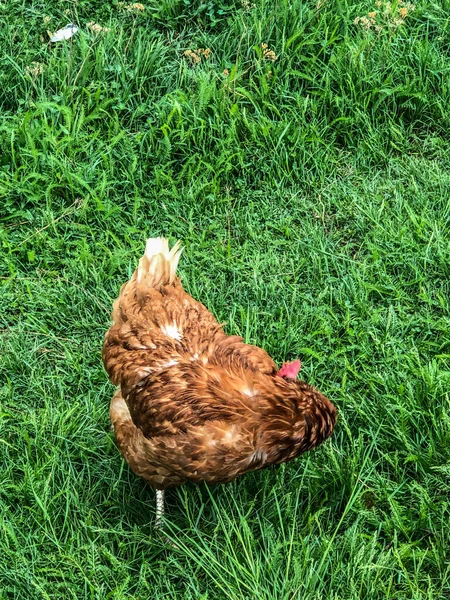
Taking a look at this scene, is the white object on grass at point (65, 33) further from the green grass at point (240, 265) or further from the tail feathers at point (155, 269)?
the tail feathers at point (155, 269)

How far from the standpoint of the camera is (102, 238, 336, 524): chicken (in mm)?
2916

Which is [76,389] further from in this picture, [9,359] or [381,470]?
[381,470]

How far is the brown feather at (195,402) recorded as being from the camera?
2914 mm

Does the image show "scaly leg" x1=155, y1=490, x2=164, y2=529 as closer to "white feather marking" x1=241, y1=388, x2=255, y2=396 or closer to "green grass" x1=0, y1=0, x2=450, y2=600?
"green grass" x1=0, y1=0, x2=450, y2=600

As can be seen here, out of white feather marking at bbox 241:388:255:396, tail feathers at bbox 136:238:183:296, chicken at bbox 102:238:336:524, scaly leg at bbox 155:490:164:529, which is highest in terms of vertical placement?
tail feathers at bbox 136:238:183:296

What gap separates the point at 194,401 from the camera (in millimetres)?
2953

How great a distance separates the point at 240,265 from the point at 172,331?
3.33 feet

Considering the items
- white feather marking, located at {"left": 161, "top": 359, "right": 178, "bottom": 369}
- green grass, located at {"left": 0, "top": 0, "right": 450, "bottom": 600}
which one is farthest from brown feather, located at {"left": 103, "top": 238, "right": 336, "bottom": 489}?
green grass, located at {"left": 0, "top": 0, "right": 450, "bottom": 600}

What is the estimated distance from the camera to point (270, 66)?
468 cm

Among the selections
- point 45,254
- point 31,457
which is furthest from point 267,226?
point 31,457

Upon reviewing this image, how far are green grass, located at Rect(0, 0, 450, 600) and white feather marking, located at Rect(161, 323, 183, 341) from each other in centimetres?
60

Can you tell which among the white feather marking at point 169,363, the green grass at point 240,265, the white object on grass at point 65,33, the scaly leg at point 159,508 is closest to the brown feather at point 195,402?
the white feather marking at point 169,363

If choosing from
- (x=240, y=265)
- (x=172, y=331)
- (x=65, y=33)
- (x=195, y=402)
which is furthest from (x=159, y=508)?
(x=65, y=33)

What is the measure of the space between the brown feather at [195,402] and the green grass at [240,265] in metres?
0.29
